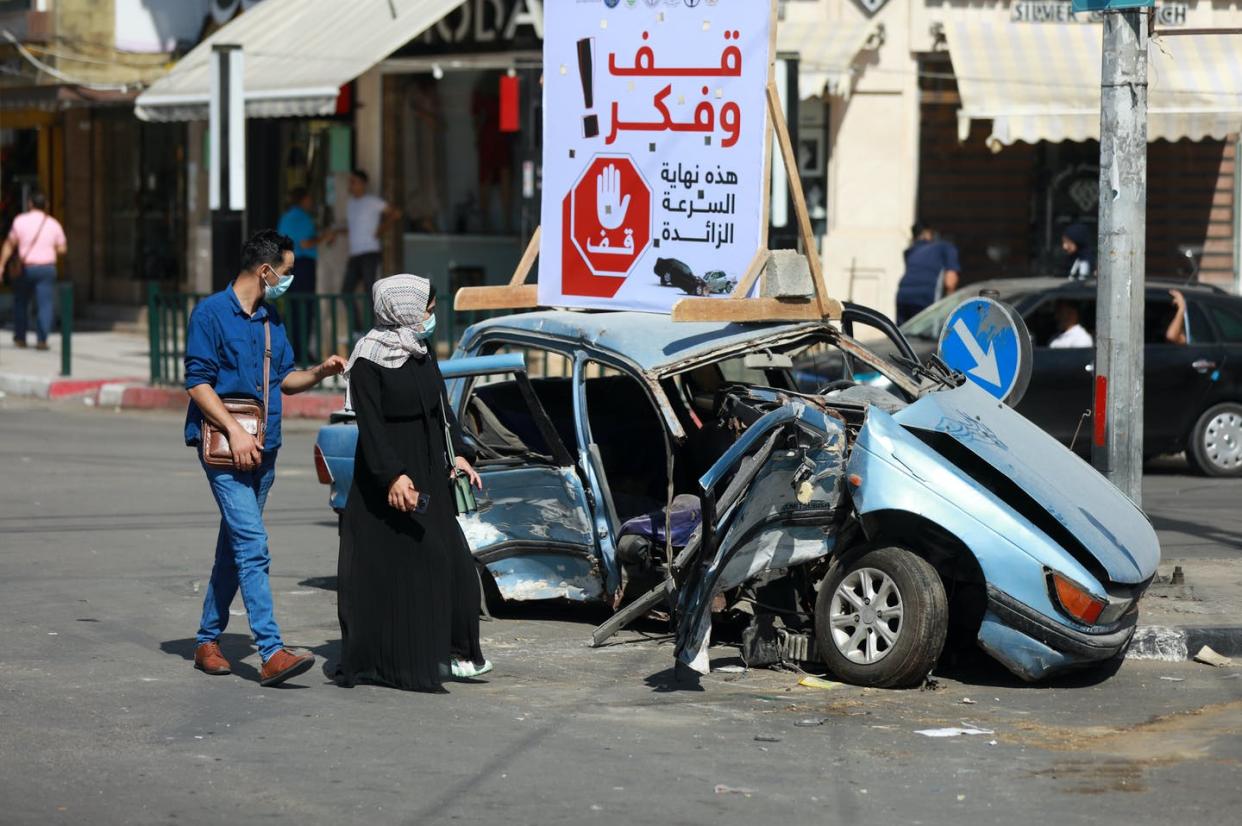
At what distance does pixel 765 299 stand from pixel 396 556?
2.20 metres

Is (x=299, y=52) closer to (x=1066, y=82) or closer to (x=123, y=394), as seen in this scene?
(x=123, y=394)

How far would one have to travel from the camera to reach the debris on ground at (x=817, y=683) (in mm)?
7586

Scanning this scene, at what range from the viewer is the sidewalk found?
59.1ft

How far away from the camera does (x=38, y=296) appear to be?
22.9m

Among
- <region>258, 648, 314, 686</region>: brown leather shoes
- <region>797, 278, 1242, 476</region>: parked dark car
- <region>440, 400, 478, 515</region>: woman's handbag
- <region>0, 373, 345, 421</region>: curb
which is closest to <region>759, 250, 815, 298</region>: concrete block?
<region>440, 400, 478, 515</region>: woman's handbag

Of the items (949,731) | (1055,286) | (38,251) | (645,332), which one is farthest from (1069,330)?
(38,251)

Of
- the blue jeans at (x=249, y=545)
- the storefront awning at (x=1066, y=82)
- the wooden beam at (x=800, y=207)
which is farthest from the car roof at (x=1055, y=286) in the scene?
the blue jeans at (x=249, y=545)

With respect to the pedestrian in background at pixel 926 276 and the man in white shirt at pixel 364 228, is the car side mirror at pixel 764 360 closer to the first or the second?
the pedestrian in background at pixel 926 276

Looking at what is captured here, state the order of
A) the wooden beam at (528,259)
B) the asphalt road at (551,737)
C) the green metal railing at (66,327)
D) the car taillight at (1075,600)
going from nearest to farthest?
the asphalt road at (551,737) → the car taillight at (1075,600) → the wooden beam at (528,259) → the green metal railing at (66,327)

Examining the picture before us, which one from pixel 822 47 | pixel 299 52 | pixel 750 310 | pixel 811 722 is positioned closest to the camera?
pixel 811 722

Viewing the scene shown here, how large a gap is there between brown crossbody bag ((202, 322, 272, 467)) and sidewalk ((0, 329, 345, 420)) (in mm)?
10037

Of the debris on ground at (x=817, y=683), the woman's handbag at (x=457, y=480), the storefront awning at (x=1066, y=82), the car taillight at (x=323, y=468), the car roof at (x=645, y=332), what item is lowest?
the debris on ground at (x=817, y=683)

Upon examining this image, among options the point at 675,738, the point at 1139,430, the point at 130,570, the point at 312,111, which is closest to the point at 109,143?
the point at 312,111

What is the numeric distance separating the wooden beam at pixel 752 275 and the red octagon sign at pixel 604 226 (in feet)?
2.76
